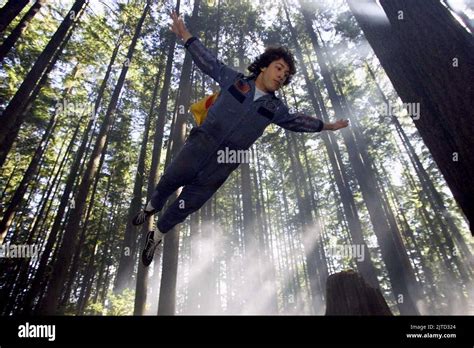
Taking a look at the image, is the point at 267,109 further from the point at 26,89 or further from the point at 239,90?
the point at 26,89

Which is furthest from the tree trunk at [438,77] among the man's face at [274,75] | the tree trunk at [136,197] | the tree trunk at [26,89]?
the tree trunk at [136,197]

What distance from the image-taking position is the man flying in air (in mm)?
3420

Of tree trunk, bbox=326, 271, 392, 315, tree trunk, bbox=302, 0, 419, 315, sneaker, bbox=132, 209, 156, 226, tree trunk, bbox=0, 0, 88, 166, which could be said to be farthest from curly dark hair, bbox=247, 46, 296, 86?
tree trunk, bbox=302, 0, 419, 315

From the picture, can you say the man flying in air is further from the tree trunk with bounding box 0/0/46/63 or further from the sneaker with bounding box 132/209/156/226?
the tree trunk with bounding box 0/0/46/63

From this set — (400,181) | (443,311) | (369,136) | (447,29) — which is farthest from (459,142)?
(443,311)

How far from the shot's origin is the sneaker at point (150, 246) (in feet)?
13.1

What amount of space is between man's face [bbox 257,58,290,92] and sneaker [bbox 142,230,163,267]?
2.42 m

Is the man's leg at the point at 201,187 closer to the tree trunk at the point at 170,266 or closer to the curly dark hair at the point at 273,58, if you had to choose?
the curly dark hair at the point at 273,58

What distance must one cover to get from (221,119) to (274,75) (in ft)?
2.78

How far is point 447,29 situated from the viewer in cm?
219

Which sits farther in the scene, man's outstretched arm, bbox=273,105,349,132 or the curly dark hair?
man's outstretched arm, bbox=273,105,349,132

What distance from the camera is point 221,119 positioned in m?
3.40
